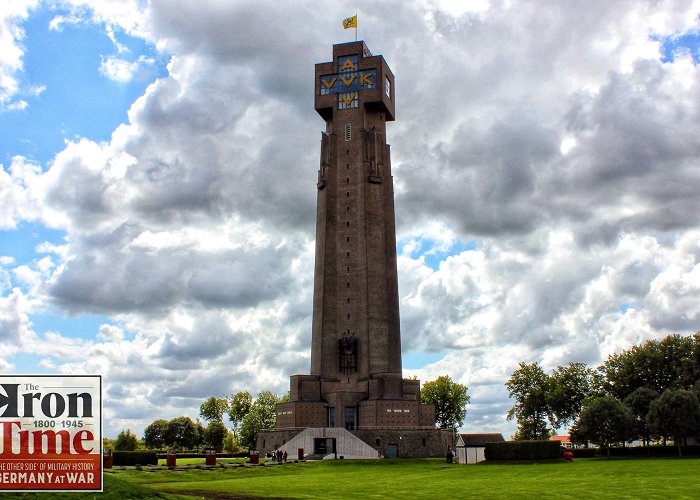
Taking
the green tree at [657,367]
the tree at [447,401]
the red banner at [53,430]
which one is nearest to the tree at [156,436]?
the tree at [447,401]

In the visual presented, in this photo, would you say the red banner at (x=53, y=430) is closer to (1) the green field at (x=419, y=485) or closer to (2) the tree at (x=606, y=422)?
(1) the green field at (x=419, y=485)

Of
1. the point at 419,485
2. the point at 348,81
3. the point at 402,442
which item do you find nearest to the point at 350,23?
the point at 348,81

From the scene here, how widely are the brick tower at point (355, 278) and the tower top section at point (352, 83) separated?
0.48 feet

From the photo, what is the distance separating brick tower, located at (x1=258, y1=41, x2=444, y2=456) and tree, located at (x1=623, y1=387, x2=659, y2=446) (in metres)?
22.9

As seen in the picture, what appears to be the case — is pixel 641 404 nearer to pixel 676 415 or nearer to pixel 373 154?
pixel 676 415

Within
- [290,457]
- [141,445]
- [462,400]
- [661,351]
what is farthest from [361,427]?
[141,445]

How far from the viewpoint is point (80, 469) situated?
20.2 meters

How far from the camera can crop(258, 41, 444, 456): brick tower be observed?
89438mm

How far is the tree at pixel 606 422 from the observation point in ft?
258

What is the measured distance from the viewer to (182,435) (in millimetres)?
144875

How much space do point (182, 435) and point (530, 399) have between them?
2873 inches

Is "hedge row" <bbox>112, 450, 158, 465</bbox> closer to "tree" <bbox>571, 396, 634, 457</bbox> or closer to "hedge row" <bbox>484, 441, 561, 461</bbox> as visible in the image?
"hedge row" <bbox>484, 441, 561, 461</bbox>

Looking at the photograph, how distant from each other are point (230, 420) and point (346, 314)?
52308 millimetres

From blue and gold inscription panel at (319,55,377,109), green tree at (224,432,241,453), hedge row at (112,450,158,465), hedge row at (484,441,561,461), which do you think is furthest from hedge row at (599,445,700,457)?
green tree at (224,432,241,453)
